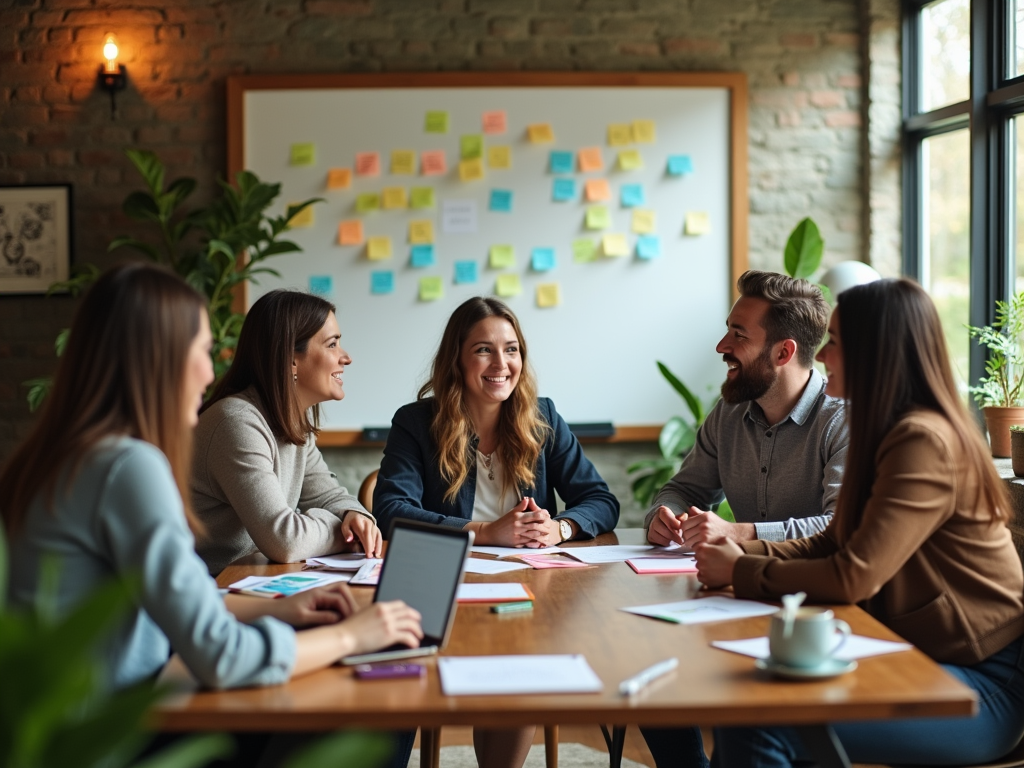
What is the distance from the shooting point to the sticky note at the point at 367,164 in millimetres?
4605

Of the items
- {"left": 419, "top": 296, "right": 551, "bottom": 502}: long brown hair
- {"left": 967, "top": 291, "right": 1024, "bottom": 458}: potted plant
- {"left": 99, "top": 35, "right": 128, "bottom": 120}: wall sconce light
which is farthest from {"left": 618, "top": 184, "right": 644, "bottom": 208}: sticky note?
{"left": 99, "top": 35, "right": 128, "bottom": 120}: wall sconce light

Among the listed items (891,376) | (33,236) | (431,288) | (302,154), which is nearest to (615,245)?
(431,288)

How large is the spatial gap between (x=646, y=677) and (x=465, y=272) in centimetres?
336

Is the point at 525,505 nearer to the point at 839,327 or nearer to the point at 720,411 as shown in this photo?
the point at 720,411

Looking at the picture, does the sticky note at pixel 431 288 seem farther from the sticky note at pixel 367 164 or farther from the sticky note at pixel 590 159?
the sticky note at pixel 590 159

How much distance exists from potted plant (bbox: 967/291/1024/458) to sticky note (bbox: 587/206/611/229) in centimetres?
170

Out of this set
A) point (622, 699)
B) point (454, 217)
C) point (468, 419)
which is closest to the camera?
point (622, 699)

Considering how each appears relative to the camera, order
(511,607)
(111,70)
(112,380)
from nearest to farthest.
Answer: (112,380) < (511,607) < (111,70)

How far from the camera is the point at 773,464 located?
103 inches

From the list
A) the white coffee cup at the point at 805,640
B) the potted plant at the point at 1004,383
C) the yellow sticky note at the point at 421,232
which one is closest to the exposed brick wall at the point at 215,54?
the yellow sticky note at the point at 421,232

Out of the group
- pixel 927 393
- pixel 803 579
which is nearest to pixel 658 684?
pixel 803 579

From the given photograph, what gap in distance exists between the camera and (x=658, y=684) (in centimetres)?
142

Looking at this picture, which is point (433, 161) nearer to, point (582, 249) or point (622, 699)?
point (582, 249)

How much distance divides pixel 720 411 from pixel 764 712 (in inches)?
60.2
